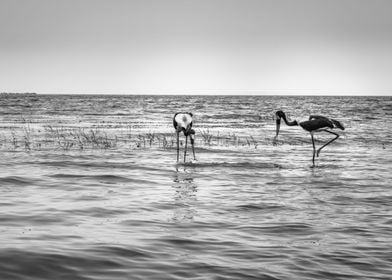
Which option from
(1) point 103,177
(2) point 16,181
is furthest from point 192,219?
(1) point 103,177

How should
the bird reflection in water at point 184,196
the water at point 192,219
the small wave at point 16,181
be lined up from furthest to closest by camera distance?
the small wave at point 16,181 < the bird reflection in water at point 184,196 < the water at point 192,219

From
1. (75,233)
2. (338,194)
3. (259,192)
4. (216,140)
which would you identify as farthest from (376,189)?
(216,140)

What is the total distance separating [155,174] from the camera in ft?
49.0

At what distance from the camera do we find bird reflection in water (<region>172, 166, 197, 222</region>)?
30.0 ft

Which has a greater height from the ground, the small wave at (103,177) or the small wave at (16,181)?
the small wave at (16,181)

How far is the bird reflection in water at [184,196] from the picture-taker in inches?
360

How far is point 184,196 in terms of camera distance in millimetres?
11156

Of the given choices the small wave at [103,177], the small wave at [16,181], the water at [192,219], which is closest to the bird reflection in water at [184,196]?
the water at [192,219]

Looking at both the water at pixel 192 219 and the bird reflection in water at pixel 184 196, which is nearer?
the water at pixel 192 219

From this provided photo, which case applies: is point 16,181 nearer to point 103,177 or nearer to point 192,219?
point 103,177

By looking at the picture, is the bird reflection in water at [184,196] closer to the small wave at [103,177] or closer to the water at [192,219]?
the water at [192,219]

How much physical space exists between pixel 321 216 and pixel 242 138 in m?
19.9

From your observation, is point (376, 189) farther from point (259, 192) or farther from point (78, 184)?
point (78, 184)

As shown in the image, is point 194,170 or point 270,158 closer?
point 194,170
